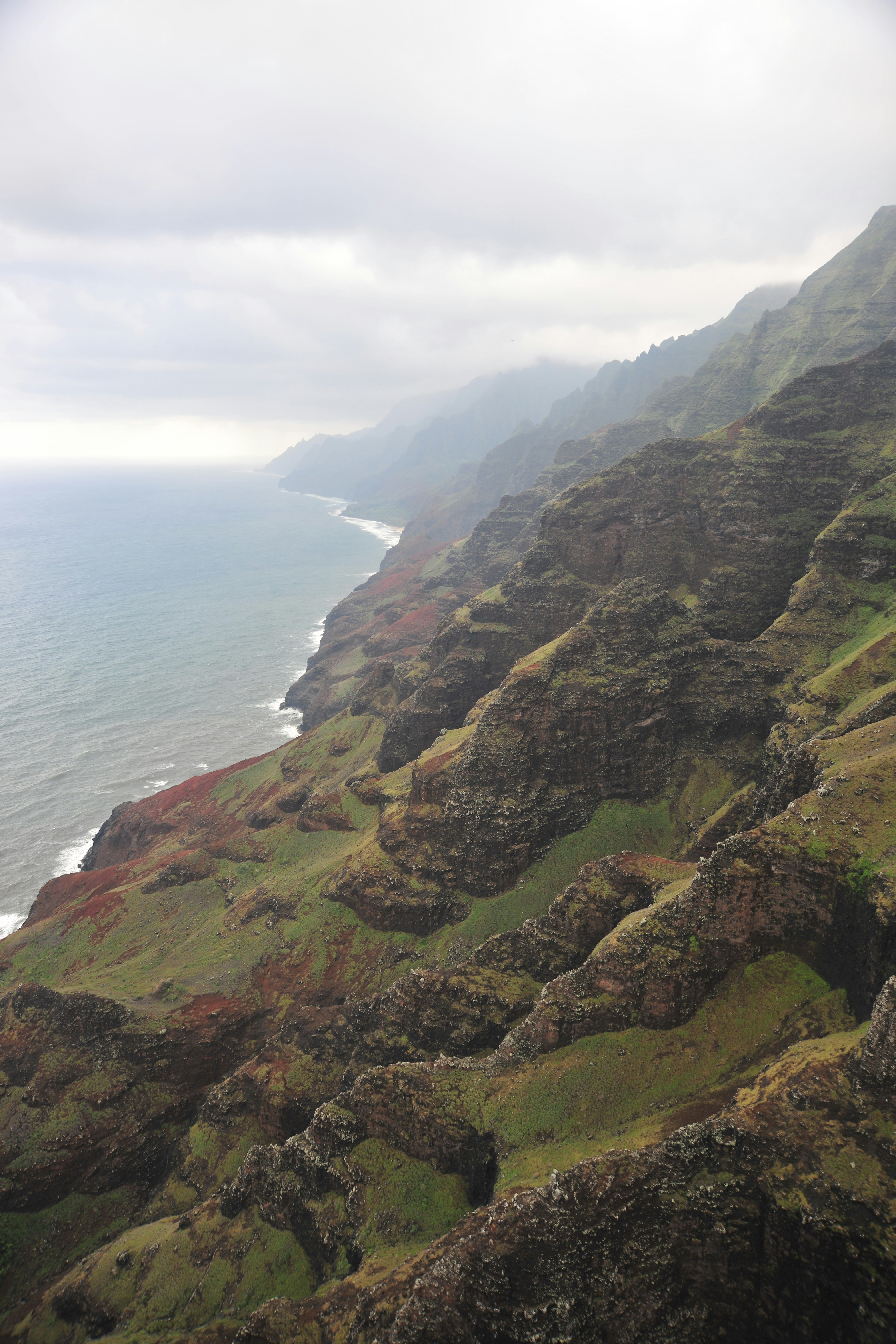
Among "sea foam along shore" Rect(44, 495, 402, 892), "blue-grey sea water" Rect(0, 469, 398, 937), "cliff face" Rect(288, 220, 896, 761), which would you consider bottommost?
"sea foam along shore" Rect(44, 495, 402, 892)

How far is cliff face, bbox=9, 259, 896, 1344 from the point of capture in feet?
54.0

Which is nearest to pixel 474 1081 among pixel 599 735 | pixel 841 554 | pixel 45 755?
pixel 599 735

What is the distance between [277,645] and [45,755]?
213 ft

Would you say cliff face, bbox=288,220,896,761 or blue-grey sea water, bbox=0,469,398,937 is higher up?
cliff face, bbox=288,220,896,761

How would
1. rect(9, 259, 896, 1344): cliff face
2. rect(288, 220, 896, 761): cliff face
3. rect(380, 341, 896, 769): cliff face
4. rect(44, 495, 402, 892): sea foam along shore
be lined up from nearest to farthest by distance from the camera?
rect(9, 259, 896, 1344): cliff face → rect(380, 341, 896, 769): cliff face → rect(44, 495, 402, 892): sea foam along shore → rect(288, 220, 896, 761): cliff face

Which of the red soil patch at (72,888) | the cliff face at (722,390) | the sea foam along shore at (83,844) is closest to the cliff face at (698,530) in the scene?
the cliff face at (722,390)

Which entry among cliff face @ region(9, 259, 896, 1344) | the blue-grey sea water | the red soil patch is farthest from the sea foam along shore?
cliff face @ region(9, 259, 896, 1344)

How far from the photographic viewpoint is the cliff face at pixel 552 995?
1647 cm

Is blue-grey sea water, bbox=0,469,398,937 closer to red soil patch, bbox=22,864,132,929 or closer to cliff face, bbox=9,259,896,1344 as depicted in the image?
red soil patch, bbox=22,864,132,929

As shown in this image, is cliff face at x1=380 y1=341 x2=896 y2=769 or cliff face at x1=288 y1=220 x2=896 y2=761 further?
cliff face at x1=288 y1=220 x2=896 y2=761

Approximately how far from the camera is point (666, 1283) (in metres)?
16.4

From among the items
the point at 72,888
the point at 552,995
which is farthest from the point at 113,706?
the point at 552,995

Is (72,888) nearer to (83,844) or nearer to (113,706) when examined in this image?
(83,844)

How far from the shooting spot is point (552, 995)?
81.1 feet
